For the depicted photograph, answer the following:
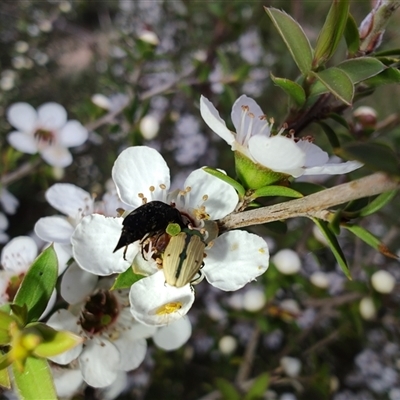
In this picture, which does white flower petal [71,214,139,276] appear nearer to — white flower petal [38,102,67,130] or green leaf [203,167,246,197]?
green leaf [203,167,246,197]

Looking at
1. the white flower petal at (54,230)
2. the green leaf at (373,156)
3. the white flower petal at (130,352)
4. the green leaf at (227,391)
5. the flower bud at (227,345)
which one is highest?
the green leaf at (373,156)

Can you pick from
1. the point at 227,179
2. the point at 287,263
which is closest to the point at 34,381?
the point at 227,179

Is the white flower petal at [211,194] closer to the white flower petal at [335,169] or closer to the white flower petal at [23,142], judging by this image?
the white flower petal at [335,169]

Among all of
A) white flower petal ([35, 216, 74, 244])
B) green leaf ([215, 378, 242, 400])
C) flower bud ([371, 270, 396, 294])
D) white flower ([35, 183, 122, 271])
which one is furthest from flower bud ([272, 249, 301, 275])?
white flower petal ([35, 216, 74, 244])

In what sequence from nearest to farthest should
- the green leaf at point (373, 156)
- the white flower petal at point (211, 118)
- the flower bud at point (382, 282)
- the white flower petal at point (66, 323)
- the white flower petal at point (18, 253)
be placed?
the green leaf at point (373, 156) → the white flower petal at point (211, 118) → the white flower petal at point (66, 323) → the white flower petal at point (18, 253) → the flower bud at point (382, 282)

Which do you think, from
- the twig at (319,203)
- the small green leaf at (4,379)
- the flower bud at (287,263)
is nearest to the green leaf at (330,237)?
the twig at (319,203)

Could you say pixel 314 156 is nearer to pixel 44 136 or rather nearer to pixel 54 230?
pixel 54 230

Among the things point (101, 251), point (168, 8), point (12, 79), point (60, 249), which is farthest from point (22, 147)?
point (168, 8)
